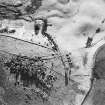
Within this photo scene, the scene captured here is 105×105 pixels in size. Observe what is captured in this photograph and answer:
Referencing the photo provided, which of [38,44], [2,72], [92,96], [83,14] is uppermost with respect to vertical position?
[83,14]

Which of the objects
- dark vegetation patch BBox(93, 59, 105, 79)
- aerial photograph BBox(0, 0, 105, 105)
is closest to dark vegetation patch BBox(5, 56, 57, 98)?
aerial photograph BBox(0, 0, 105, 105)

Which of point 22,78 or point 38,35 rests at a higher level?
point 38,35

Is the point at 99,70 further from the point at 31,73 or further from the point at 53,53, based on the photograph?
the point at 31,73

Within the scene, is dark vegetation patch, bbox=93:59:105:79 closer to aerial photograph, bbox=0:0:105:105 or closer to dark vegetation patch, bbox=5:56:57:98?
aerial photograph, bbox=0:0:105:105

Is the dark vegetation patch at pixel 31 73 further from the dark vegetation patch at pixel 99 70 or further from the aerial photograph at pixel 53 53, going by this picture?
the dark vegetation patch at pixel 99 70

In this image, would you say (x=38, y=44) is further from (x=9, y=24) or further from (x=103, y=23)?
(x=103, y=23)

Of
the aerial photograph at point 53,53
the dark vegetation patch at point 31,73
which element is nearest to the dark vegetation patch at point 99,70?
the aerial photograph at point 53,53

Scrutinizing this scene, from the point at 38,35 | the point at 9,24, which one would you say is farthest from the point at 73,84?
the point at 9,24

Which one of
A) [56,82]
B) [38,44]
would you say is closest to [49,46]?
[38,44]

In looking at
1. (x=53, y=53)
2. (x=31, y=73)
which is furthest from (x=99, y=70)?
(x=31, y=73)
